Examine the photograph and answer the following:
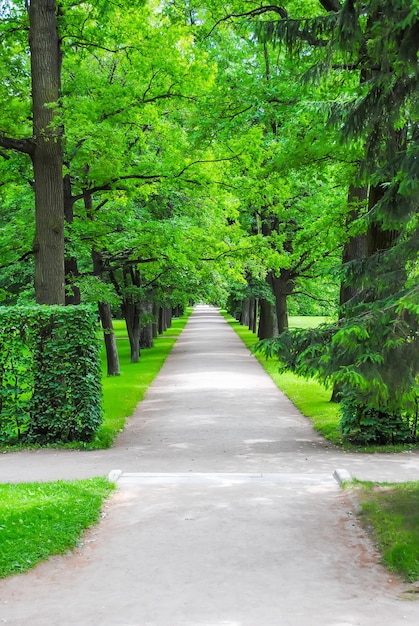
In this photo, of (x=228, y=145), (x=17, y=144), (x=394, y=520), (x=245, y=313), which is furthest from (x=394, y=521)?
(x=245, y=313)

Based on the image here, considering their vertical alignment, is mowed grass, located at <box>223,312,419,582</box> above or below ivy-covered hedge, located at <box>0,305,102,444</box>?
below

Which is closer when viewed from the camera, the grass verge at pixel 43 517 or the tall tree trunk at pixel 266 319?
the grass verge at pixel 43 517

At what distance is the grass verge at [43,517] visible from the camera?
6.22m

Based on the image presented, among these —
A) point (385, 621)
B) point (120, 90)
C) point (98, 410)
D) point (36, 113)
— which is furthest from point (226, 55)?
point (385, 621)

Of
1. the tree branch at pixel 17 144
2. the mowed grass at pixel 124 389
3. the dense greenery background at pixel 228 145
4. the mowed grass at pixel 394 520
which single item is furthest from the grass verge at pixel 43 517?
the tree branch at pixel 17 144

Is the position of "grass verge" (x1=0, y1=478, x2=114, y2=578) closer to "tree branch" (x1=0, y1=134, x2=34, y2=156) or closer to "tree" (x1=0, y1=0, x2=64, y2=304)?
"tree" (x1=0, y1=0, x2=64, y2=304)

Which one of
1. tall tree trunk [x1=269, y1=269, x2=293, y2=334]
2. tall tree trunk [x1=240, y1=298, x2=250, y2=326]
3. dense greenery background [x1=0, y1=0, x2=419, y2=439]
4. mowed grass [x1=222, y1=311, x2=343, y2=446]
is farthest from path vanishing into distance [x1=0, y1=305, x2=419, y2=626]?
tall tree trunk [x1=240, y1=298, x2=250, y2=326]

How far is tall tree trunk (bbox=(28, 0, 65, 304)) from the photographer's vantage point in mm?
12656

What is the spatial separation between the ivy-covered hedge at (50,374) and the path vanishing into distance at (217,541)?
1.94ft

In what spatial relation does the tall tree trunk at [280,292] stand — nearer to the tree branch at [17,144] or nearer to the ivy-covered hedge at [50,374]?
the tree branch at [17,144]

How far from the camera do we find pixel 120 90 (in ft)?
49.4

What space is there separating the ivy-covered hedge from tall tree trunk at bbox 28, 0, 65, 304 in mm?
1095

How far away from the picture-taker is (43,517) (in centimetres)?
721

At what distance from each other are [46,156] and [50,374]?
12.6ft
